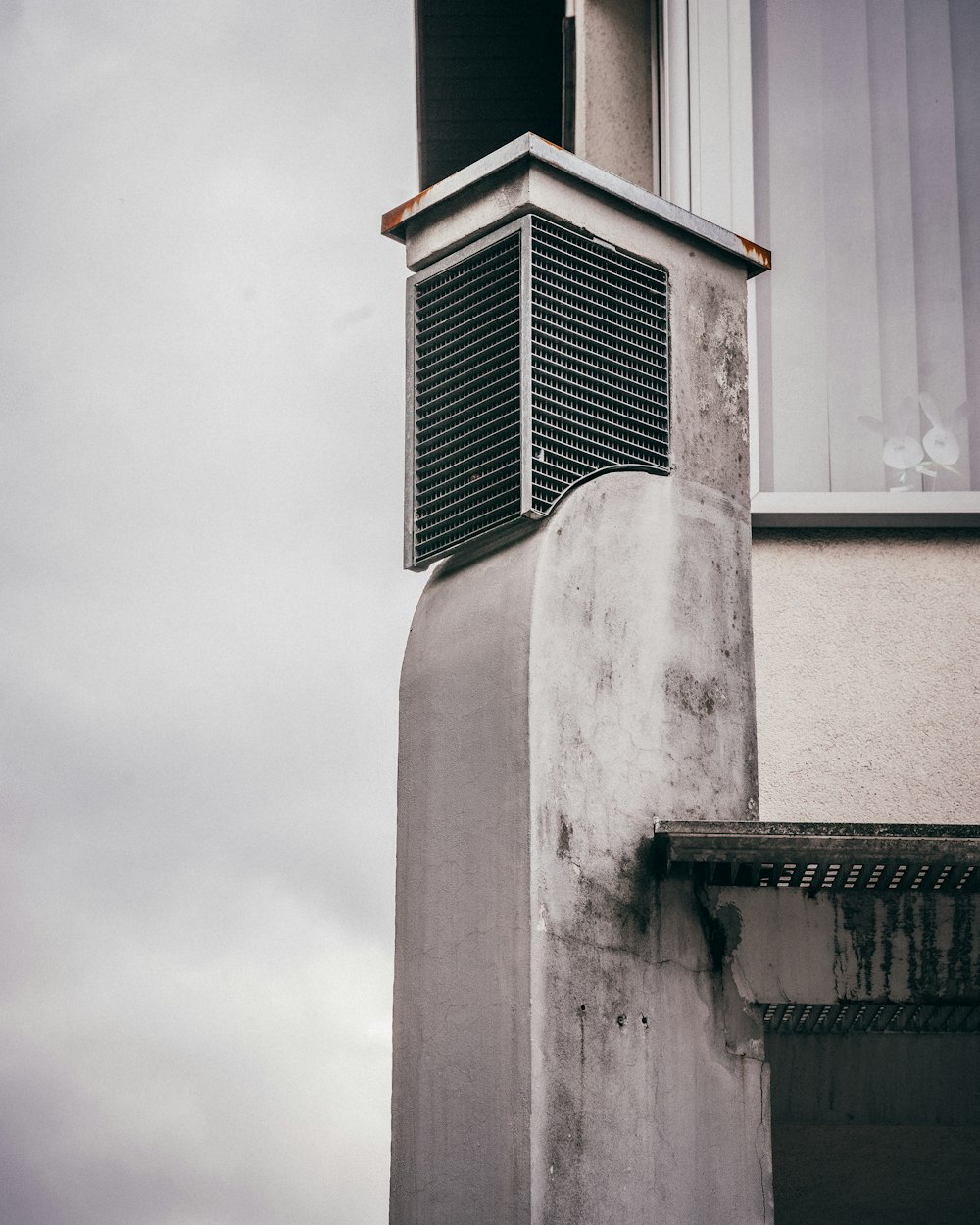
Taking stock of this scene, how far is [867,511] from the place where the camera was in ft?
26.4

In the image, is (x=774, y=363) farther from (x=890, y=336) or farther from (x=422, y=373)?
(x=422, y=373)

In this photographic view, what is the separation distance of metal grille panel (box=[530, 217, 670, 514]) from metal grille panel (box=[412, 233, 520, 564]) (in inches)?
4.2

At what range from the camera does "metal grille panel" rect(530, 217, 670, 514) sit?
6.75 metres

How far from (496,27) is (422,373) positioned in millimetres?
6890

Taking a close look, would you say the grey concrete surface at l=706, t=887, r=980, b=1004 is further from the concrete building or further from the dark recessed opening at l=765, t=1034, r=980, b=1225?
the dark recessed opening at l=765, t=1034, r=980, b=1225

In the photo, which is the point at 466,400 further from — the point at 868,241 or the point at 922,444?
the point at 868,241

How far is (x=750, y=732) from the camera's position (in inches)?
275

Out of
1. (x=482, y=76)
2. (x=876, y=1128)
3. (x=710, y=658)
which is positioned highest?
(x=482, y=76)

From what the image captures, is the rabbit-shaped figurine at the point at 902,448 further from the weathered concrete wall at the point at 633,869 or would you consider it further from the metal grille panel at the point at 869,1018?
the metal grille panel at the point at 869,1018

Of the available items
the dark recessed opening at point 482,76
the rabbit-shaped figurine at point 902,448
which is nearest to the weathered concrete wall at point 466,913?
the rabbit-shaped figurine at point 902,448

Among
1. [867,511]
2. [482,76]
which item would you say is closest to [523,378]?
[867,511]

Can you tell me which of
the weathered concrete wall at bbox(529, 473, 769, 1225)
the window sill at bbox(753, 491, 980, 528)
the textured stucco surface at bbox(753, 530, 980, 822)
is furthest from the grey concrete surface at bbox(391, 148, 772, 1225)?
the window sill at bbox(753, 491, 980, 528)

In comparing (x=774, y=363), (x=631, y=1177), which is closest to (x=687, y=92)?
(x=774, y=363)

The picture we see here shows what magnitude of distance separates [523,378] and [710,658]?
1.39 meters
